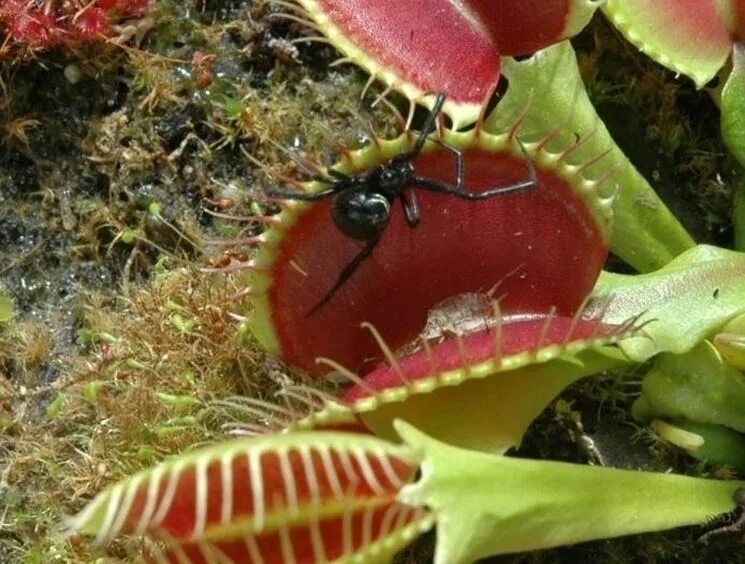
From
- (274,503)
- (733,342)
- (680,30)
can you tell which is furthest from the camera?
(680,30)

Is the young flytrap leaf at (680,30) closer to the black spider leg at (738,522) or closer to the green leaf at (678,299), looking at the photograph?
the green leaf at (678,299)

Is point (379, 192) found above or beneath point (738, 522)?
above

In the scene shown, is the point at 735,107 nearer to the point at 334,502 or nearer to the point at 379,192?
the point at 379,192

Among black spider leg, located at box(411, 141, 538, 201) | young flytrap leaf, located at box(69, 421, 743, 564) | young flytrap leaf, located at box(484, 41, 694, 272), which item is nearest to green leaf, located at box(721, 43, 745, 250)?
young flytrap leaf, located at box(484, 41, 694, 272)

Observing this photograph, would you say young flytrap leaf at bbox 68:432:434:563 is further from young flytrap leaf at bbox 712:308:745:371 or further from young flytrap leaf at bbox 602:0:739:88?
young flytrap leaf at bbox 602:0:739:88

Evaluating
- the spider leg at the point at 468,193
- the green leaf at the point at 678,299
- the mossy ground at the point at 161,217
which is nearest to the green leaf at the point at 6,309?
the mossy ground at the point at 161,217

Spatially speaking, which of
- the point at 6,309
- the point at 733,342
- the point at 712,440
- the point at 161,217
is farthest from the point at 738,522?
the point at 6,309

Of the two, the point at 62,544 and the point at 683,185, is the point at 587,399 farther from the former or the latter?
the point at 62,544
